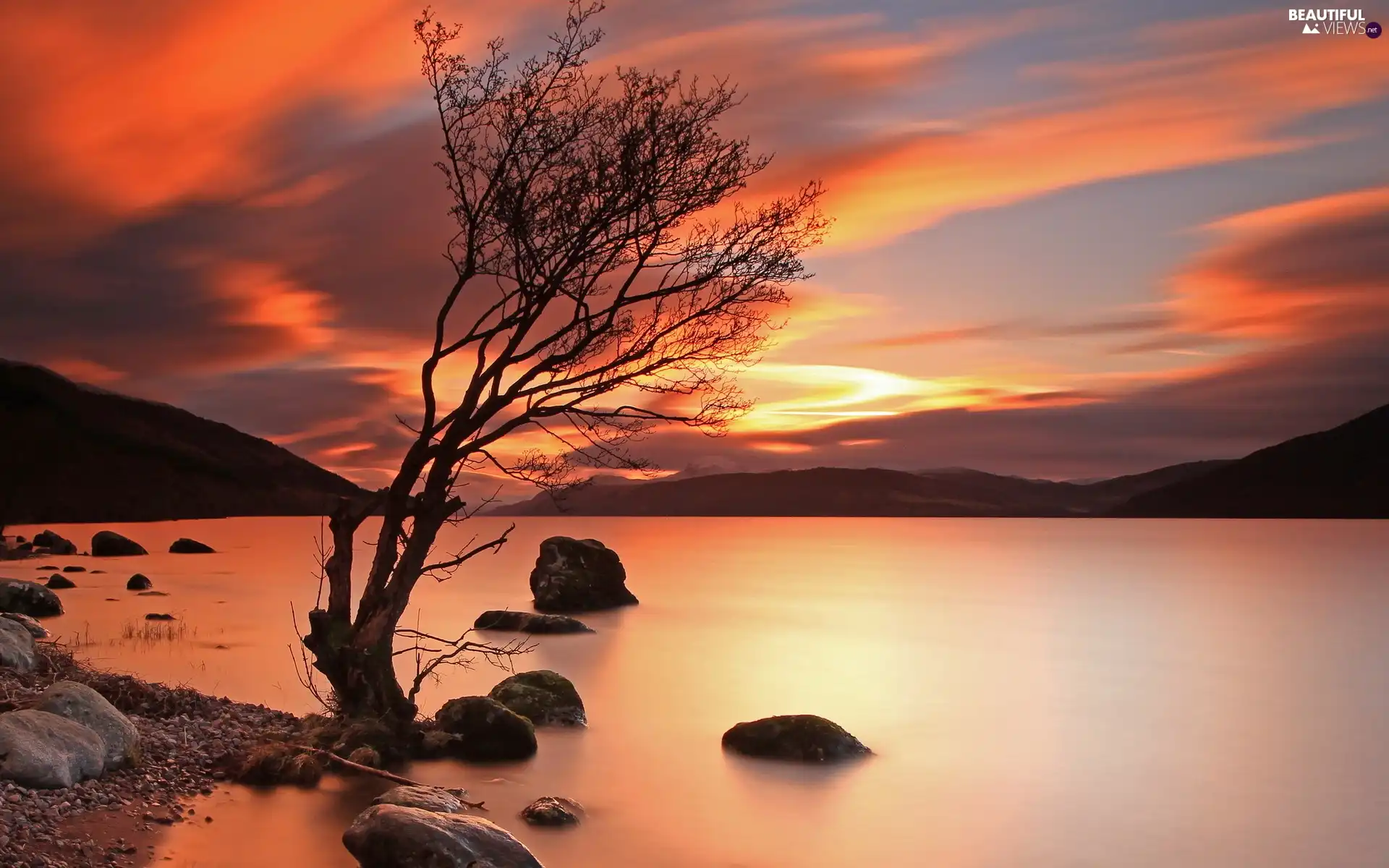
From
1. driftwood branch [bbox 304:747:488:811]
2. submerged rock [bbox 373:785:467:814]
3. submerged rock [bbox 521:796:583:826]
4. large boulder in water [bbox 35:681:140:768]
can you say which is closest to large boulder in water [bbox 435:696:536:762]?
driftwood branch [bbox 304:747:488:811]

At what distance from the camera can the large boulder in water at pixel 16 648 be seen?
16.8 m

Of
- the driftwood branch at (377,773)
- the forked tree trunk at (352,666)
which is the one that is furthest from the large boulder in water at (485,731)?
the driftwood branch at (377,773)

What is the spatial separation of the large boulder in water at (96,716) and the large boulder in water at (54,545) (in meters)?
61.3

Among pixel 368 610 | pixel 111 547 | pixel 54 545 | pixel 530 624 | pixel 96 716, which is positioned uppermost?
pixel 54 545

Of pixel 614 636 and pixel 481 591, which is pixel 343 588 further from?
pixel 481 591

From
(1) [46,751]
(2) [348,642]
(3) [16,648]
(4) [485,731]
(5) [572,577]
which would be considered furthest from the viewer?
(5) [572,577]

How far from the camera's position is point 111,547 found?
231ft

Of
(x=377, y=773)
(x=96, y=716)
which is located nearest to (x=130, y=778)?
(x=96, y=716)

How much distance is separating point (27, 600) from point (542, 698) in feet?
65.0

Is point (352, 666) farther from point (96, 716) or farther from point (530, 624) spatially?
point (530, 624)

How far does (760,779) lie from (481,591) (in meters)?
40.5

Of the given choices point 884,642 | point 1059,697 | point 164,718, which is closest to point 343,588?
point 164,718

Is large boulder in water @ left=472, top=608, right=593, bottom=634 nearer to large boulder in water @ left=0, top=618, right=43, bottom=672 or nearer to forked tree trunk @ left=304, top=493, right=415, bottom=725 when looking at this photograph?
large boulder in water @ left=0, top=618, right=43, bottom=672

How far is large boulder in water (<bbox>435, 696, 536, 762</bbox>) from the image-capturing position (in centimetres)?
1652
